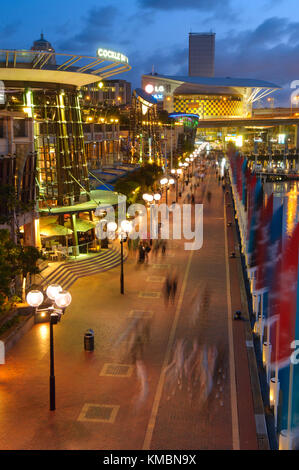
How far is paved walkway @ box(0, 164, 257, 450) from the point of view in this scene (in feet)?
42.0

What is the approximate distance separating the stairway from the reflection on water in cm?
1556

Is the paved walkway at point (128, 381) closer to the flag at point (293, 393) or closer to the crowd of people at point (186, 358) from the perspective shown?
the crowd of people at point (186, 358)

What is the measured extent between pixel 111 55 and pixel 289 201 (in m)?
38.1

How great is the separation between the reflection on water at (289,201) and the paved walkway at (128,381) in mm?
20154

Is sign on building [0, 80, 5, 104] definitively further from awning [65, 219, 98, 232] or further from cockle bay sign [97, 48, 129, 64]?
awning [65, 219, 98, 232]

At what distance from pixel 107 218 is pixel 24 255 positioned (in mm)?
16613

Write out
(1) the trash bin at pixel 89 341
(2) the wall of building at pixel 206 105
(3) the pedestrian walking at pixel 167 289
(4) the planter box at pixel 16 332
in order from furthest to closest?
1. (2) the wall of building at pixel 206 105
2. (3) the pedestrian walking at pixel 167 289
3. (4) the planter box at pixel 16 332
4. (1) the trash bin at pixel 89 341

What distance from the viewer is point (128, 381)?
1573cm

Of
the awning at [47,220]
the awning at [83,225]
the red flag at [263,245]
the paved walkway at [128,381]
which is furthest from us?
the awning at [47,220]

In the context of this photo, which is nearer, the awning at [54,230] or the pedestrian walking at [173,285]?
the pedestrian walking at [173,285]

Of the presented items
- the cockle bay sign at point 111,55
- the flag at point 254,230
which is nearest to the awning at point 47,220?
the cockle bay sign at point 111,55

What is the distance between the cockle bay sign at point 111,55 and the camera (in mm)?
30930

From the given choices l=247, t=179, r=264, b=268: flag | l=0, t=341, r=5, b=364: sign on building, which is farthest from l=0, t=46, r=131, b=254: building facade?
l=247, t=179, r=264, b=268: flag

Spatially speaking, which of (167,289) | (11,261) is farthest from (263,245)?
(11,261)
